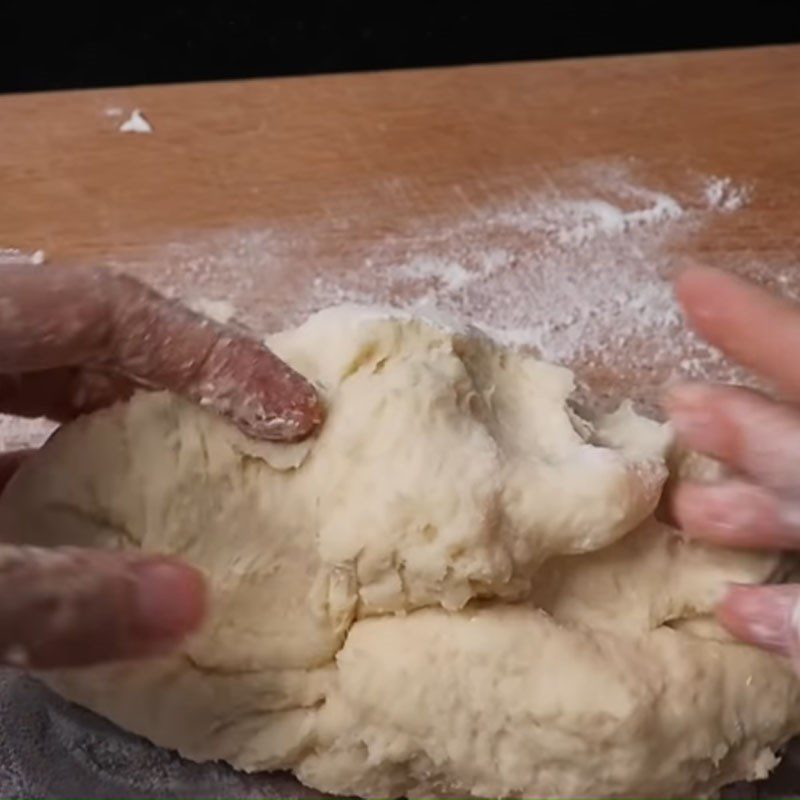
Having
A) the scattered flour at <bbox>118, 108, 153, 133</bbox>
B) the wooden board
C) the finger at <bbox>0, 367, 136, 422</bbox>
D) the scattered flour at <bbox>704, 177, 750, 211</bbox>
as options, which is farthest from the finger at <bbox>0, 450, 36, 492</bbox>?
the scattered flour at <bbox>704, 177, 750, 211</bbox>

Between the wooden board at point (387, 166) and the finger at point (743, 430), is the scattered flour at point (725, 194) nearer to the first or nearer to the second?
the wooden board at point (387, 166)

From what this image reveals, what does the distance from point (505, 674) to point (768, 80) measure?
47.2 inches

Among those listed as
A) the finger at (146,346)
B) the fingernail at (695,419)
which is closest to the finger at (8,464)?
the finger at (146,346)

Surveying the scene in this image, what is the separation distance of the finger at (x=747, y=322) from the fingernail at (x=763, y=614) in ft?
0.70

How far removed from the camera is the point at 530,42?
2428 mm

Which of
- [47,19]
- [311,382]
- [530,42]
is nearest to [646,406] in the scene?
[311,382]

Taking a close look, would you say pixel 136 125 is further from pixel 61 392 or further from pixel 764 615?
pixel 764 615

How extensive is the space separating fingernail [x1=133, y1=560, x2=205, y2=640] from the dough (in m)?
0.19

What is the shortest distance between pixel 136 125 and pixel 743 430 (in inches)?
41.8

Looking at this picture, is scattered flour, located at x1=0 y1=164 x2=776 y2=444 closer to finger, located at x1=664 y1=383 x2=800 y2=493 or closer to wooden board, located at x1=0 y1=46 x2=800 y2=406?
wooden board, located at x1=0 y1=46 x2=800 y2=406

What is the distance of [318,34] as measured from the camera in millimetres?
2395

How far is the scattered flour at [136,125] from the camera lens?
189cm

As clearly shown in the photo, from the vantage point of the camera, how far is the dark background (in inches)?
93.1

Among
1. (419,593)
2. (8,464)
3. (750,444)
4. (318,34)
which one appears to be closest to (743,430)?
(750,444)
